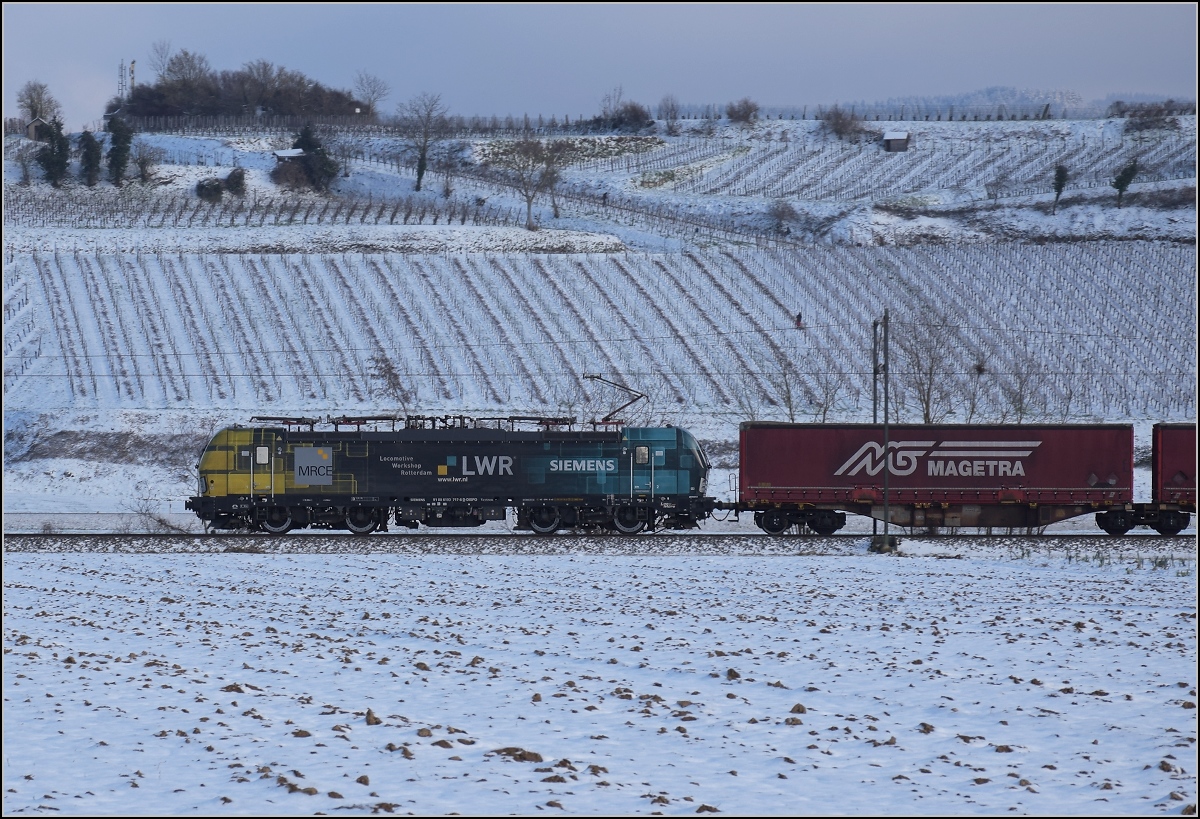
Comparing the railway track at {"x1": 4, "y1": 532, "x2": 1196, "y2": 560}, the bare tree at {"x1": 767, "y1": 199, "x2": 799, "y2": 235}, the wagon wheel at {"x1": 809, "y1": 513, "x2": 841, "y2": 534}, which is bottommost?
the railway track at {"x1": 4, "y1": 532, "x2": 1196, "y2": 560}

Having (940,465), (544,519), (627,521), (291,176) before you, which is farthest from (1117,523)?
(291,176)

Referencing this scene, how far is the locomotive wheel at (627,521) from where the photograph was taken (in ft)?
109

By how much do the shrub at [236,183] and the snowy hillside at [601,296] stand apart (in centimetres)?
91

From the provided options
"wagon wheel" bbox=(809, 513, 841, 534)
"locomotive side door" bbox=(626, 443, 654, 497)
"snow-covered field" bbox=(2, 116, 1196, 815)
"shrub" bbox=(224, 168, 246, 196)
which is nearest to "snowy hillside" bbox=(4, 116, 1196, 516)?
"snow-covered field" bbox=(2, 116, 1196, 815)

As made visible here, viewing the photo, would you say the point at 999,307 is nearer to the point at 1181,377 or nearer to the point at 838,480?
the point at 1181,377

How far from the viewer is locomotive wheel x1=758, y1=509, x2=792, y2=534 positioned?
33.2 m

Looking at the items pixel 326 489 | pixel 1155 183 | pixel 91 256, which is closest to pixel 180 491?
pixel 326 489

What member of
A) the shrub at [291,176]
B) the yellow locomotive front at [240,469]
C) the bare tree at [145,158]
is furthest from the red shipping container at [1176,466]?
the bare tree at [145,158]

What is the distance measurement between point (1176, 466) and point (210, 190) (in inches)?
3063

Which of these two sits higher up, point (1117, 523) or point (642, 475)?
point (642, 475)

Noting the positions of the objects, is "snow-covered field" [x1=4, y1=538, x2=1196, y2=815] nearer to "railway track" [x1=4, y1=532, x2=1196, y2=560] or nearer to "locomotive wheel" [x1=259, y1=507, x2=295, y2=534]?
"railway track" [x1=4, y1=532, x2=1196, y2=560]

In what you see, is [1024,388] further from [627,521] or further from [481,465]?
[481,465]

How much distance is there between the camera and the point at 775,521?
109ft

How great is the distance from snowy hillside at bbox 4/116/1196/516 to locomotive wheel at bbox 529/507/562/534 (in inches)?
743
